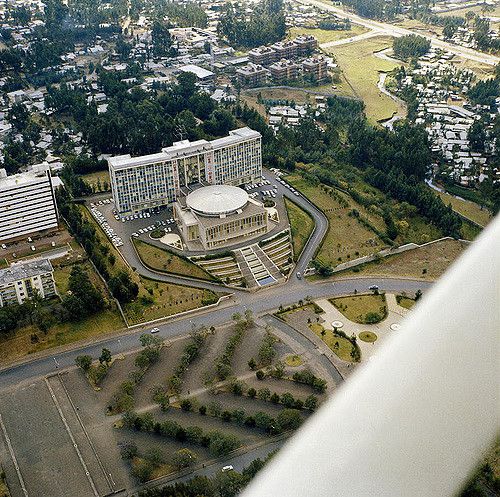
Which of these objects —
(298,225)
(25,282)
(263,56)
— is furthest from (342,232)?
(263,56)

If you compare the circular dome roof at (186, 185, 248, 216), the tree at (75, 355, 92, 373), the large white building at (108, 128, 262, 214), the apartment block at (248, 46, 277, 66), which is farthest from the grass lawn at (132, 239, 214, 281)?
the apartment block at (248, 46, 277, 66)

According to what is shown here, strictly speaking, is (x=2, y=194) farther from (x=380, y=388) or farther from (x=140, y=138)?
(x=380, y=388)

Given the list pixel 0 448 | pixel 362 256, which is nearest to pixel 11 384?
pixel 0 448

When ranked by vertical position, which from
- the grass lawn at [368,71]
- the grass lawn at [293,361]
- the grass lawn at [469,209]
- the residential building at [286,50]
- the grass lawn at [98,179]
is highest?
the residential building at [286,50]

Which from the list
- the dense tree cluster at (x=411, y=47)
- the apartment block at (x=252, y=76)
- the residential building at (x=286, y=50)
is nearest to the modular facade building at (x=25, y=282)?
the apartment block at (x=252, y=76)

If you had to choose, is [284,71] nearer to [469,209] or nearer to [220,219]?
[469,209]

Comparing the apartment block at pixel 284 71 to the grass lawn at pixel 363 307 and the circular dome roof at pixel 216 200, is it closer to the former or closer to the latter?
the circular dome roof at pixel 216 200
